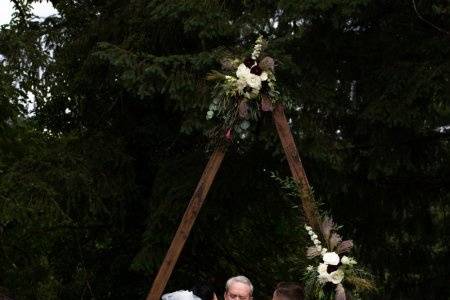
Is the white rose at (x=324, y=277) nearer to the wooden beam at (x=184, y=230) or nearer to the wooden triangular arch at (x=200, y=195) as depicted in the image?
the wooden triangular arch at (x=200, y=195)

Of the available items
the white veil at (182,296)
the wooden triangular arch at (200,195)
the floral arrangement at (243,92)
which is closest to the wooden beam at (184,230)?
the wooden triangular arch at (200,195)

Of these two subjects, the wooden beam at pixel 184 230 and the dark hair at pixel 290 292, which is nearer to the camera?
the dark hair at pixel 290 292

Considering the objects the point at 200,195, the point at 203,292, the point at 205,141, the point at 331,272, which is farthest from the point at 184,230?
the point at 205,141

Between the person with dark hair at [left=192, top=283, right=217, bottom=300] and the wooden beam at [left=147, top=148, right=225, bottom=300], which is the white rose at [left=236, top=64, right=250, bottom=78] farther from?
the person with dark hair at [left=192, top=283, right=217, bottom=300]

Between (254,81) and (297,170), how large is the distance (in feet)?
2.76

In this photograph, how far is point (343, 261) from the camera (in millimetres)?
5375

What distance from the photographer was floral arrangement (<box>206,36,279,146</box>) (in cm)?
610

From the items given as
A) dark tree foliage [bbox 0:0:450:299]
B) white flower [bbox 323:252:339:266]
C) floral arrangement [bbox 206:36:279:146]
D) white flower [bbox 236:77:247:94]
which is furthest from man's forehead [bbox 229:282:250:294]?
dark tree foliage [bbox 0:0:450:299]

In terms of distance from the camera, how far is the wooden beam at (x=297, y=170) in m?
5.62

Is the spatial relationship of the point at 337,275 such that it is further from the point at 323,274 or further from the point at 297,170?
the point at 297,170

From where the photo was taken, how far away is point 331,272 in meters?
5.35

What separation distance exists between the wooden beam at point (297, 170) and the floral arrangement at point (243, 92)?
150 mm

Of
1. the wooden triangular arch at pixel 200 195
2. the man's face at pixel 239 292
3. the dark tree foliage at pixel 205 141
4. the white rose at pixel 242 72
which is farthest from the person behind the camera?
the dark tree foliage at pixel 205 141

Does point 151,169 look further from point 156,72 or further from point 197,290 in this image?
point 197,290
